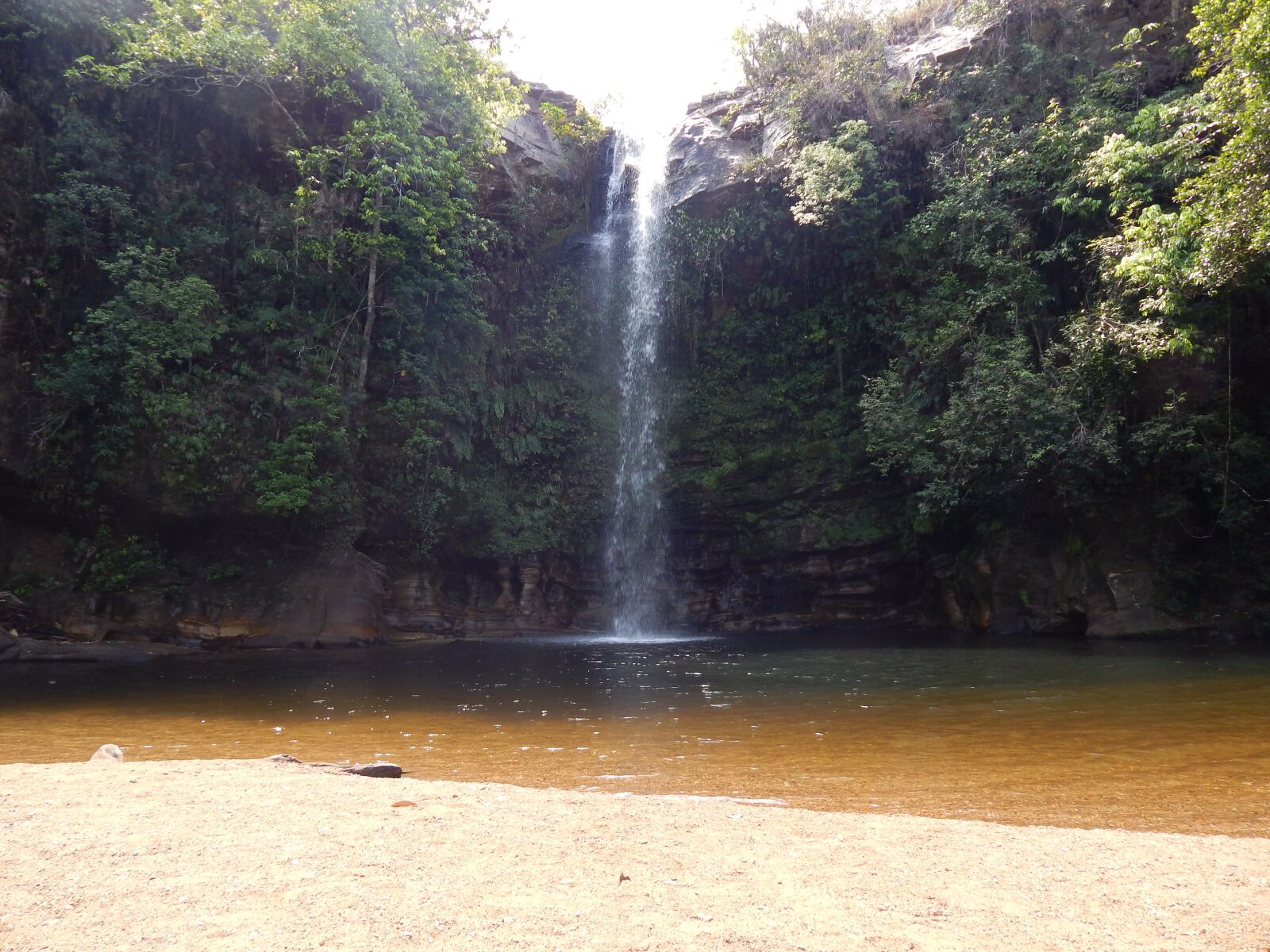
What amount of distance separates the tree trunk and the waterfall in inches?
274

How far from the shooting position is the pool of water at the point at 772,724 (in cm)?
506

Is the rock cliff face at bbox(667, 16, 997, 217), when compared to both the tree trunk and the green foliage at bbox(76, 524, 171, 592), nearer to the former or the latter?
the tree trunk

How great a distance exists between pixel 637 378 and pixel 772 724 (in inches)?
622

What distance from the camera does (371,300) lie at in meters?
18.2

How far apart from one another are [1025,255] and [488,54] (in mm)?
14469

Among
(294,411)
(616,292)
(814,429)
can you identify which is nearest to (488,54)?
(616,292)

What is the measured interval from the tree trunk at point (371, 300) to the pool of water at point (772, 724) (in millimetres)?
7782

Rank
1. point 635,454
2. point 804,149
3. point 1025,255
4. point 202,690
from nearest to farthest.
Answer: point 202,690 < point 1025,255 < point 804,149 < point 635,454

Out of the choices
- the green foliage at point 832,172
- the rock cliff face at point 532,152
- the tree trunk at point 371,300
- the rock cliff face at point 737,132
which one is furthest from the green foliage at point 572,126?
the tree trunk at point 371,300

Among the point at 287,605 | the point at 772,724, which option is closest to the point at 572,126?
the point at 287,605

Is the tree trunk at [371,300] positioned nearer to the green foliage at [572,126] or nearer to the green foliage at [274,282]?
the green foliage at [274,282]

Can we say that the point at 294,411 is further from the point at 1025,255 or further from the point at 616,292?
the point at 1025,255

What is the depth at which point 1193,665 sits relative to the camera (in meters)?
10.4

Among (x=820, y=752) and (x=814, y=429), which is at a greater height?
(x=814, y=429)
